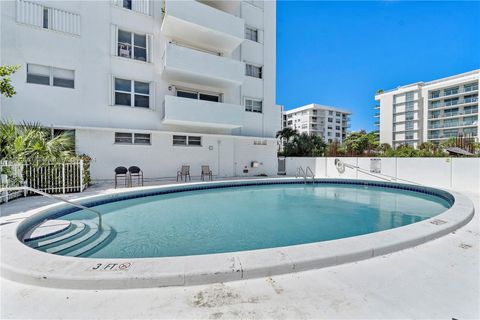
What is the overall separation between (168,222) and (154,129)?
857cm

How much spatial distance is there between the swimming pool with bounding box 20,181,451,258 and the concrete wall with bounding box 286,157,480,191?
1769 mm

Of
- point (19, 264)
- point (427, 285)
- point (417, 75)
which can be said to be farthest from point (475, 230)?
point (417, 75)

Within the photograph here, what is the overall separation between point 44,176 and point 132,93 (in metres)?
6.63

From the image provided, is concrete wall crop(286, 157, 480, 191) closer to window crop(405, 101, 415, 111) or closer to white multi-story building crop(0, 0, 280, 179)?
white multi-story building crop(0, 0, 280, 179)

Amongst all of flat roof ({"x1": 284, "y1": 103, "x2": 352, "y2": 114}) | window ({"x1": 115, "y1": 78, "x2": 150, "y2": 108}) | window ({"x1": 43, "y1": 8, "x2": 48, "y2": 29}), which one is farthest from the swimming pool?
flat roof ({"x1": 284, "y1": 103, "x2": 352, "y2": 114})

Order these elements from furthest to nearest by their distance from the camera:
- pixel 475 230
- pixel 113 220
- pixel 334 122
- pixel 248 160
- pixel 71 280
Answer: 1. pixel 334 122
2. pixel 248 160
3. pixel 113 220
4. pixel 475 230
5. pixel 71 280

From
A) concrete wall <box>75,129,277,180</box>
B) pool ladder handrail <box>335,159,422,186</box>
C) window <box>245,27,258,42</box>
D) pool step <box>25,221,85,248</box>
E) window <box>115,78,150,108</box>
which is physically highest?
window <box>245,27,258,42</box>

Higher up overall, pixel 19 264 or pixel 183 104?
pixel 183 104

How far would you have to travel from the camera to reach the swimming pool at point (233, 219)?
458cm

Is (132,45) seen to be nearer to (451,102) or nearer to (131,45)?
(131,45)

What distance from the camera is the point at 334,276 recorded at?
2881 mm

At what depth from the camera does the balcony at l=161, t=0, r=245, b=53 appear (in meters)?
12.6

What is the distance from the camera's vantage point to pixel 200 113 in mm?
13375

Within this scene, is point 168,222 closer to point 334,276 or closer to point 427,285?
point 334,276
